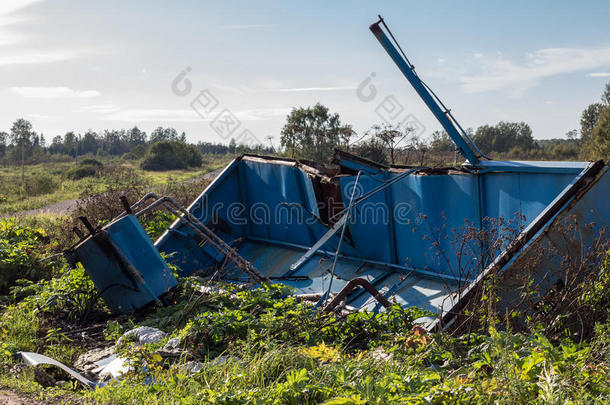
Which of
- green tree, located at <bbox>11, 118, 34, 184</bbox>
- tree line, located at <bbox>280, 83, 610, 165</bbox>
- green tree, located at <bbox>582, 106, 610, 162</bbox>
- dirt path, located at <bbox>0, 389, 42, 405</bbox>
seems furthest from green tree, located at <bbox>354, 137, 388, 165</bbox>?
green tree, located at <bbox>11, 118, 34, 184</bbox>

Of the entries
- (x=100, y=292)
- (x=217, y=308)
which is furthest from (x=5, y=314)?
(x=217, y=308)

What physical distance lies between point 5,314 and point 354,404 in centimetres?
488

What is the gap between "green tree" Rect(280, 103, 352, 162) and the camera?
22609 millimetres

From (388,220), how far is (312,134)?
1799 centimetres

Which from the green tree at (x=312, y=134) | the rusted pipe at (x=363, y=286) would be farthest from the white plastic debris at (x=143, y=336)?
the green tree at (x=312, y=134)

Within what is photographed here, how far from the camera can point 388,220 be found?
6512 mm

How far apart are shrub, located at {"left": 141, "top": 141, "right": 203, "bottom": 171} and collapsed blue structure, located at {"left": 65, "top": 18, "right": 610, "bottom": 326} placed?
41148 millimetres

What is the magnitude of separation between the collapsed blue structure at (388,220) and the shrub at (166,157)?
41.1 metres

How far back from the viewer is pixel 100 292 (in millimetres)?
5676

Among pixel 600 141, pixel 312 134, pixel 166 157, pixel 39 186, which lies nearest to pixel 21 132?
pixel 166 157

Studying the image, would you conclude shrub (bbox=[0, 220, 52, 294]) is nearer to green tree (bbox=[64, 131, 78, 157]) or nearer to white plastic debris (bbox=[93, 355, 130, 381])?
white plastic debris (bbox=[93, 355, 130, 381])

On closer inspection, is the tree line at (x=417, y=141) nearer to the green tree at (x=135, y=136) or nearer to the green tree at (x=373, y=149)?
the green tree at (x=373, y=149)

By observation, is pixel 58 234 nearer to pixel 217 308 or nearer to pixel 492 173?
pixel 217 308

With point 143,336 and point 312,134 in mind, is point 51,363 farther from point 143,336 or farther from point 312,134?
point 312,134
